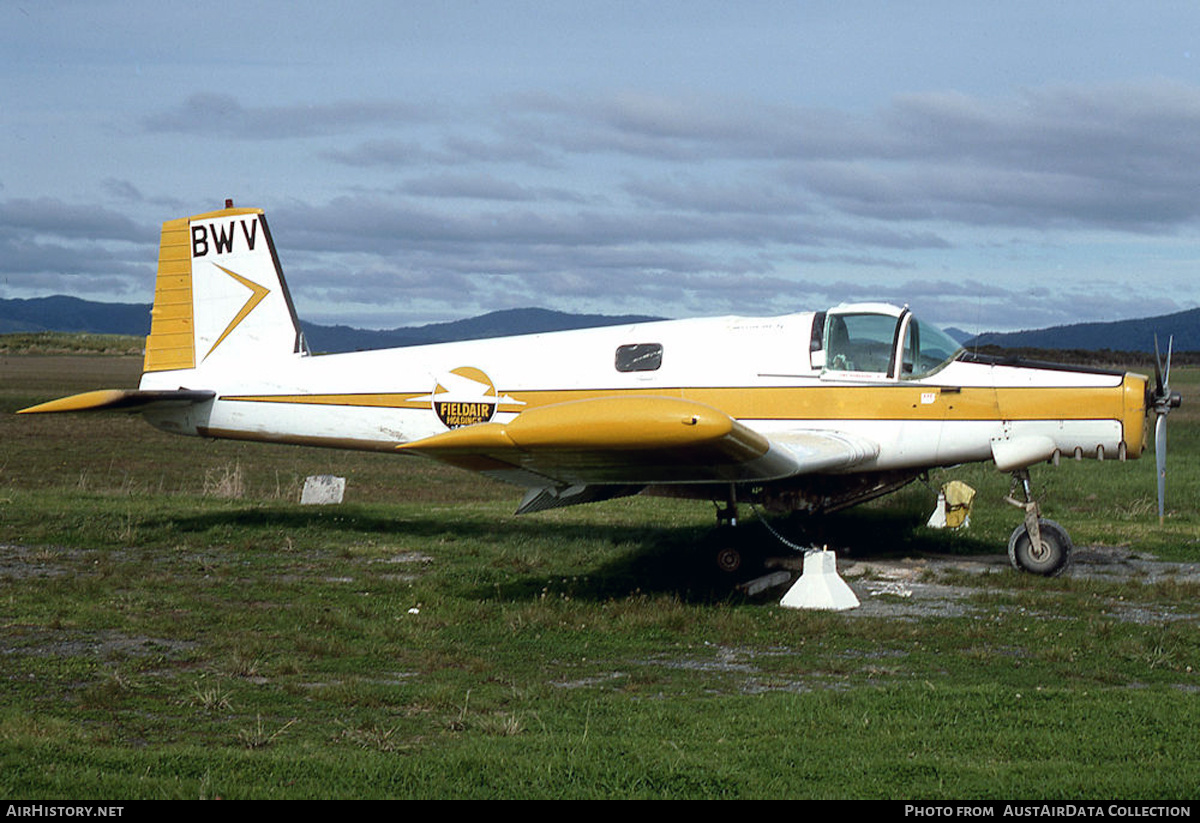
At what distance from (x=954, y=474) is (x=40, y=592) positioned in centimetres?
1678

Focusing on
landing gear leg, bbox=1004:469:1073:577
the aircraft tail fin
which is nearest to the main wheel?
landing gear leg, bbox=1004:469:1073:577

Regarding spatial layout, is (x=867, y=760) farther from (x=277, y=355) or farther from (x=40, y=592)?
(x=277, y=355)

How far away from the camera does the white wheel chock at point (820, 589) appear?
9.95m

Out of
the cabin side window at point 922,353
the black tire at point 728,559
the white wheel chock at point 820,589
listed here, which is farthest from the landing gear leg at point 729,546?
the cabin side window at point 922,353

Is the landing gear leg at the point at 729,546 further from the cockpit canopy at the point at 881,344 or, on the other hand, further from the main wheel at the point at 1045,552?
the main wheel at the point at 1045,552

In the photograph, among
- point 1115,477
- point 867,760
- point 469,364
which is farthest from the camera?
point 1115,477

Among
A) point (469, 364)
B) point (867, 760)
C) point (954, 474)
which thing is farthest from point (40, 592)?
point (954, 474)

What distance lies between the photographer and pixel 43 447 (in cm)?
2748

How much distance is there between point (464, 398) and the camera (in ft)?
41.7

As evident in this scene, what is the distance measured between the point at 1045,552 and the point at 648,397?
4504 millimetres

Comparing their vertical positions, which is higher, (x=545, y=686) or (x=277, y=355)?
(x=277, y=355)

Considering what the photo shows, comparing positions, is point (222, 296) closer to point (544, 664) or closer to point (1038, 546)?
point (544, 664)

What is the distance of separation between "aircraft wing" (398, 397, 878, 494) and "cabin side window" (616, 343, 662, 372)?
1.86 m

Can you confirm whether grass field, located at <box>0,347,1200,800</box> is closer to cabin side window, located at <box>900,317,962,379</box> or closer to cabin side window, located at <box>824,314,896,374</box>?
cabin side window, located at <box>900,317,962,379</box>
